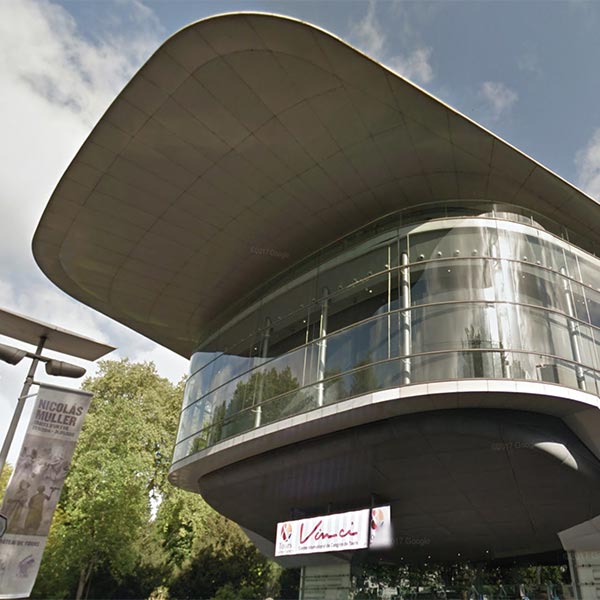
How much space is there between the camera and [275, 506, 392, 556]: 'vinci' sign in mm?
14672

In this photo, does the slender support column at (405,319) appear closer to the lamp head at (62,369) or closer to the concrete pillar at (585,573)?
the lamp head at (62,369)

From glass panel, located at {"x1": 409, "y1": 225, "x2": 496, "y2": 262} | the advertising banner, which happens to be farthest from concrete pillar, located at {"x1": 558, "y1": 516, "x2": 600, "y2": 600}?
the advertising banner

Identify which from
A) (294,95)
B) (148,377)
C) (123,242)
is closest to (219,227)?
(123,242)

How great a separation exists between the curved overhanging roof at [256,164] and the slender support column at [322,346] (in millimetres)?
2685

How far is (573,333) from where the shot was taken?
1359 cm

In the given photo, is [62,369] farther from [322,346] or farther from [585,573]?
[585,573]

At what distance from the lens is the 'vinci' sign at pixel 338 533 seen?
14672 mm

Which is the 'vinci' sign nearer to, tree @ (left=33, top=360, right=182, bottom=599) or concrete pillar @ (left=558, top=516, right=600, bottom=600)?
concrete pillar @ (left=558, top=516, right=600, bottom=600)

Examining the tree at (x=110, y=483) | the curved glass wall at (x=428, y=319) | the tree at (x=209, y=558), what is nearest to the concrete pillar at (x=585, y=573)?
the curved glass wall at (x=428, y=319)

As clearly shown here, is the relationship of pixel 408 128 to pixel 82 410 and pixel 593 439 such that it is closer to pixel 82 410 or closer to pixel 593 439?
pixel 593 439

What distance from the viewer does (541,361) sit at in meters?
12.5

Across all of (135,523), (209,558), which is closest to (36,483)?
(135,523)

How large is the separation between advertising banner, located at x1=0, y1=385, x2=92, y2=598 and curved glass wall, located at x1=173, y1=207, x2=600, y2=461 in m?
6.76

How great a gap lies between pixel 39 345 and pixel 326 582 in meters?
15.2
